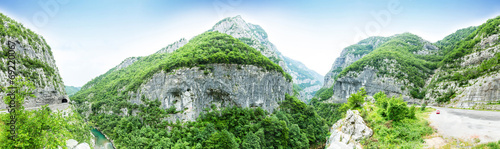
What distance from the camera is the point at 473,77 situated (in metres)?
35.9

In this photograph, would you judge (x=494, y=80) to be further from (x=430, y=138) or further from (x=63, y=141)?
(x=63, y=141)

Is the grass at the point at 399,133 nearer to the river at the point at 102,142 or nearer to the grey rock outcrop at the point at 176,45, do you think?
the river at the point at 102,142

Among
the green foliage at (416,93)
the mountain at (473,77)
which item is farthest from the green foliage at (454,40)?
the mountain at (473,77)

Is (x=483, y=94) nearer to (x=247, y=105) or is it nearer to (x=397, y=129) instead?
(x=397, y=129)

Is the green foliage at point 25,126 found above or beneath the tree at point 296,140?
above

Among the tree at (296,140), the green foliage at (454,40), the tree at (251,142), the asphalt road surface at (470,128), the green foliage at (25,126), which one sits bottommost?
the tree at (296,140)

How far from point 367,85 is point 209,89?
72941 millimetres

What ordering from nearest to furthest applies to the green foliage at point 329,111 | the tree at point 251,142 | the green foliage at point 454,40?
the tree at point 251,142, the green foliage at point 454,40, the green foliage at point 329,111

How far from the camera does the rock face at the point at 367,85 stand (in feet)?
235

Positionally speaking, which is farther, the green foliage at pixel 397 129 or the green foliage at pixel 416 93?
→ the green foliage at pixel 416 93

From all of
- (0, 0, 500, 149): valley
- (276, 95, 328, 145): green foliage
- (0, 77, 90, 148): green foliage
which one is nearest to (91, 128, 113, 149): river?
(0, 0, 500, 149): valley

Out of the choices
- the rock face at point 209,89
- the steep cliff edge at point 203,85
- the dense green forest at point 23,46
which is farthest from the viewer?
the steep cliff edge at point 203,85

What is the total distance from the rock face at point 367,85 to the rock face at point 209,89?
50.3 meters

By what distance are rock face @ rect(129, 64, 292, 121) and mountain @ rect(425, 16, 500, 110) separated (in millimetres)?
43741
